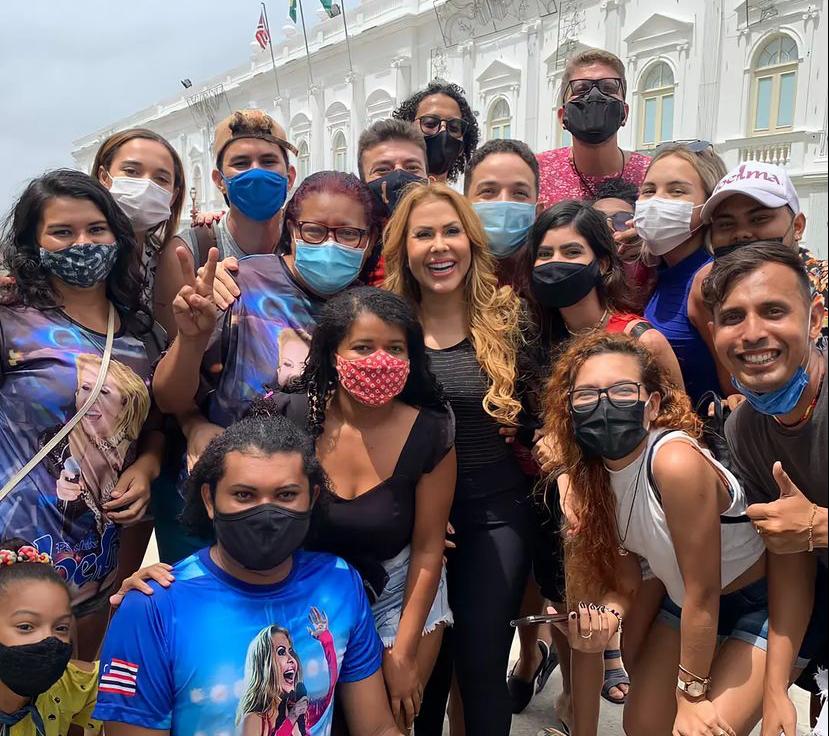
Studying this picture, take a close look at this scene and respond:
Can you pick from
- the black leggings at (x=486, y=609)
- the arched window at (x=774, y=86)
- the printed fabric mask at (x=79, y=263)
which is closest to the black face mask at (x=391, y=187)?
the printed fabric mask at (x=79, y=263)

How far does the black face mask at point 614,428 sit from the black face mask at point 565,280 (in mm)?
588

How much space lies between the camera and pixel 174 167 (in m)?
3.22

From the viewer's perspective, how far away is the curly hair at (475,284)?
276 centimetres

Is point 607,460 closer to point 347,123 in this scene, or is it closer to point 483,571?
point 483,571

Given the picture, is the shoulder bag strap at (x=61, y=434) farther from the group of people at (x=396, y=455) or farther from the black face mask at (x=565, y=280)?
the black face mask at (x=565, y=280)

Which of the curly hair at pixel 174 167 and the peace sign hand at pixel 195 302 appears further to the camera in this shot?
the curly hair at pixel 174 167

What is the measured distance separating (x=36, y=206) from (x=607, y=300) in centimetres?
209

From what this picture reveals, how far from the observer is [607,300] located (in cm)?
287

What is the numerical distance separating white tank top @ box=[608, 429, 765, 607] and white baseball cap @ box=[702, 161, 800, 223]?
92cm

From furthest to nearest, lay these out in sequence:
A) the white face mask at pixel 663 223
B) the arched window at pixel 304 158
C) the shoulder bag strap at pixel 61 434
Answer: the arched window at pixel 304 158 → the white face mask at pixel 663 223 → the shoulder bag strap at pixel 61 434

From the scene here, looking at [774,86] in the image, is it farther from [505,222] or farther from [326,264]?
[326,264]

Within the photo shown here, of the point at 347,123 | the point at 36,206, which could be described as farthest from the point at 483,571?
the point at 347,123

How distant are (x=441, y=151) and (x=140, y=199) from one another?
5.28 ft

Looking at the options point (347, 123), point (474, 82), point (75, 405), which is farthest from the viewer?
point (347, 123)
